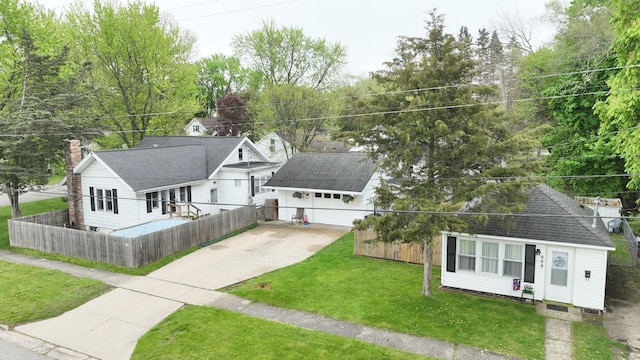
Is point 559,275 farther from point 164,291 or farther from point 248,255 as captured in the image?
point 164,291

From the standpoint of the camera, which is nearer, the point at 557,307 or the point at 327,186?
the point at 557,307

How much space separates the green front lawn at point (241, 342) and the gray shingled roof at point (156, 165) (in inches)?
452

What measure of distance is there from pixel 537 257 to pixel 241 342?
9.82m

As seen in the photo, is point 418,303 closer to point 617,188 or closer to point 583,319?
point 583,319

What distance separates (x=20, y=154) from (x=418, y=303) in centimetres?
2217

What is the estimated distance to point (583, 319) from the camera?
511 inches

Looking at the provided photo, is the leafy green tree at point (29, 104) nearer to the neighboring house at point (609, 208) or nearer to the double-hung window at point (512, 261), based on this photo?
the double-hung window at point (512, 261)

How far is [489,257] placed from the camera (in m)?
14.8

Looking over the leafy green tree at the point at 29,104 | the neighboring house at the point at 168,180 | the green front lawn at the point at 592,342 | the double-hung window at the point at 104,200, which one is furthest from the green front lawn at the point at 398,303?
the leafy green tree at the point at 29,104

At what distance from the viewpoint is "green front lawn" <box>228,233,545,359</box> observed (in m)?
12.0

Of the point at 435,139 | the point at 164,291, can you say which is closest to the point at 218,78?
the point at 164,291

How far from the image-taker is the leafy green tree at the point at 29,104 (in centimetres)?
2295

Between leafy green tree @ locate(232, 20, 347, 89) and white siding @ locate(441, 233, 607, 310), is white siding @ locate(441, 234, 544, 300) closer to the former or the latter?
white siding @ locate(441, 233, 607, 310)

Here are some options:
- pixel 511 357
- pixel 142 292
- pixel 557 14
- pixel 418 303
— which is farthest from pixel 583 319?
pixel 557 14
